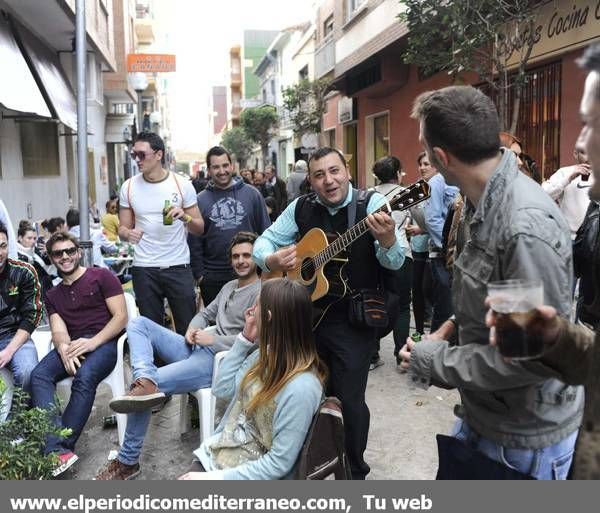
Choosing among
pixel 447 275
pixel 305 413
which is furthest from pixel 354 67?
pixel 305 413

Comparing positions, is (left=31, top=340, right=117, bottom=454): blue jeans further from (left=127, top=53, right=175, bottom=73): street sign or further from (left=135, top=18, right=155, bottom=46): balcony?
(left=135, top=18, right=155, bottom=46): balcony

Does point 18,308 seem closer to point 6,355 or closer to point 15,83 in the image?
point 6,355

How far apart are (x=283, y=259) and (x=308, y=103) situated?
1722cm

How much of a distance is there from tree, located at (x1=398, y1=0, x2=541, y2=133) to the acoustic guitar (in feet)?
15.4

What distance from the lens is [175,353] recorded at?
3975 millimetres

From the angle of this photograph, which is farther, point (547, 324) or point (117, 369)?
point (117, 369)

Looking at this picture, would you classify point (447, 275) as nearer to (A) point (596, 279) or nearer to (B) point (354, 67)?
(A) point (596, 279)

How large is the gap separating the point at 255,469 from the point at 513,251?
1392 millimetres

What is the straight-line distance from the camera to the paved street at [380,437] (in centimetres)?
374

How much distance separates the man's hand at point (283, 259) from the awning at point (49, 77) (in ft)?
22.3

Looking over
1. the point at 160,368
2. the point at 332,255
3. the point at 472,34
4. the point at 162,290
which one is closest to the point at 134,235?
the point at 162,290

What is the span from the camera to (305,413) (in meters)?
2.37

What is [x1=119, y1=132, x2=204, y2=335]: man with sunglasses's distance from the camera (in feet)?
15.6

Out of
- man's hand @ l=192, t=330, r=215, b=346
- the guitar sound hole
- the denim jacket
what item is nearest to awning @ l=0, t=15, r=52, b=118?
man's hand @ l=192, t=330, r=215, b=346
